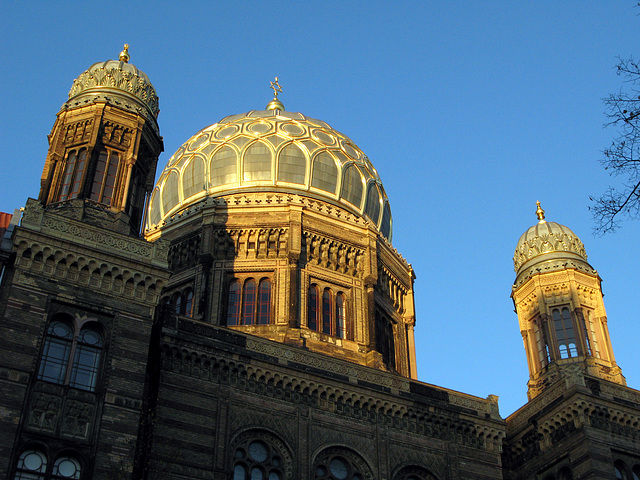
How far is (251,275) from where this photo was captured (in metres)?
34.4

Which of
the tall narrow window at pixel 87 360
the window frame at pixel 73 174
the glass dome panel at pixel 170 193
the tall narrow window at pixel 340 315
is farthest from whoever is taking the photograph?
the glass dome panel at pixel 170 193

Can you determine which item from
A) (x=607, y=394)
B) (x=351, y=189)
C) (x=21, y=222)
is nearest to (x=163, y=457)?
(x=21, y=222)

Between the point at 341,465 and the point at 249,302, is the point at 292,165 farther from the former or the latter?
the point at 341,465

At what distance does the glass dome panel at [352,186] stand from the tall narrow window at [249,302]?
22.4ft

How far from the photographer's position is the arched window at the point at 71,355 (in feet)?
71.2

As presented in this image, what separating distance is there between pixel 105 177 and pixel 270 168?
11.0 meters

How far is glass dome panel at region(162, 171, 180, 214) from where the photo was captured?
3878 cm

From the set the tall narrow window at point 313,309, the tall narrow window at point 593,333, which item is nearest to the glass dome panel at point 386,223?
the tall narrow window at point 313,309

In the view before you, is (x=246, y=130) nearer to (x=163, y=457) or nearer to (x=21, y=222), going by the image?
(x=21, y=222)

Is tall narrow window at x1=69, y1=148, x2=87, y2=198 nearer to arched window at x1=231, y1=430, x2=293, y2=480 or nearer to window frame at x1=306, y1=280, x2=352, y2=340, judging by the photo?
arched window at x1=231, y1=430, x2=293, y2=480

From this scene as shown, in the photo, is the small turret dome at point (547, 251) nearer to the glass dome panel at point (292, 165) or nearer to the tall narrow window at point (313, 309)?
the tall narrow window at point (313, 309)

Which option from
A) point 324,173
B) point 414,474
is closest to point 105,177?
point 324,173

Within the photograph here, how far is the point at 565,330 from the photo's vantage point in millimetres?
36844

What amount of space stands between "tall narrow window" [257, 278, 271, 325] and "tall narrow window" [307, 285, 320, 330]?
1.62 meters
